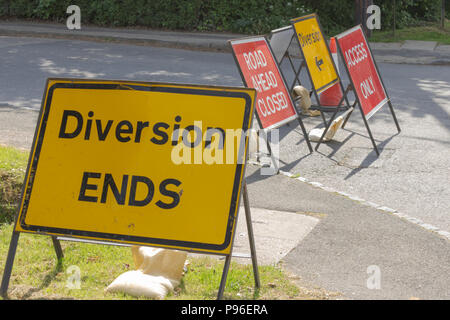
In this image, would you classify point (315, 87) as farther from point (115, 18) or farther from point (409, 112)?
point (115, 18)

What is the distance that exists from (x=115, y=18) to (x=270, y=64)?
14.2 meters

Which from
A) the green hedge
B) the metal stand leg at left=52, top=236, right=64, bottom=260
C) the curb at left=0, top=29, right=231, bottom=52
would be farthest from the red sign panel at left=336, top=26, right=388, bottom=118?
the green hedge

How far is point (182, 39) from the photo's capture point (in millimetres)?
18172

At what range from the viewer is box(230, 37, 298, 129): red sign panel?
24.6 ft

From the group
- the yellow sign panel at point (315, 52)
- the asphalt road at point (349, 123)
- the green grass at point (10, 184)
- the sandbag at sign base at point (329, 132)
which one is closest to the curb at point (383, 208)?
the asphalt road at point (349, 123)

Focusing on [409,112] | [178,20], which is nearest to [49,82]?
[409,112]

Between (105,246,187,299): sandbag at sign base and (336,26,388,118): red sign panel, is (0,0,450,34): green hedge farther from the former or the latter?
(105,246,187,299): sandbag at sign base

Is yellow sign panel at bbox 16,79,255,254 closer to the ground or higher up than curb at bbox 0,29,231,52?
higher up

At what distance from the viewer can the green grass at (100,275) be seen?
13.8ft

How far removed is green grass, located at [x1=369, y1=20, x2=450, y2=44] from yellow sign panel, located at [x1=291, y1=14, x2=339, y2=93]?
383 inches

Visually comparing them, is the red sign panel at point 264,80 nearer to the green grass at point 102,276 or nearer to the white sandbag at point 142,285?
the green grass at point 102,276

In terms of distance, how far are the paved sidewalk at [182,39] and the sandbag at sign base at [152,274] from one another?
12.1 m

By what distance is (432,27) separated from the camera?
831 inches
